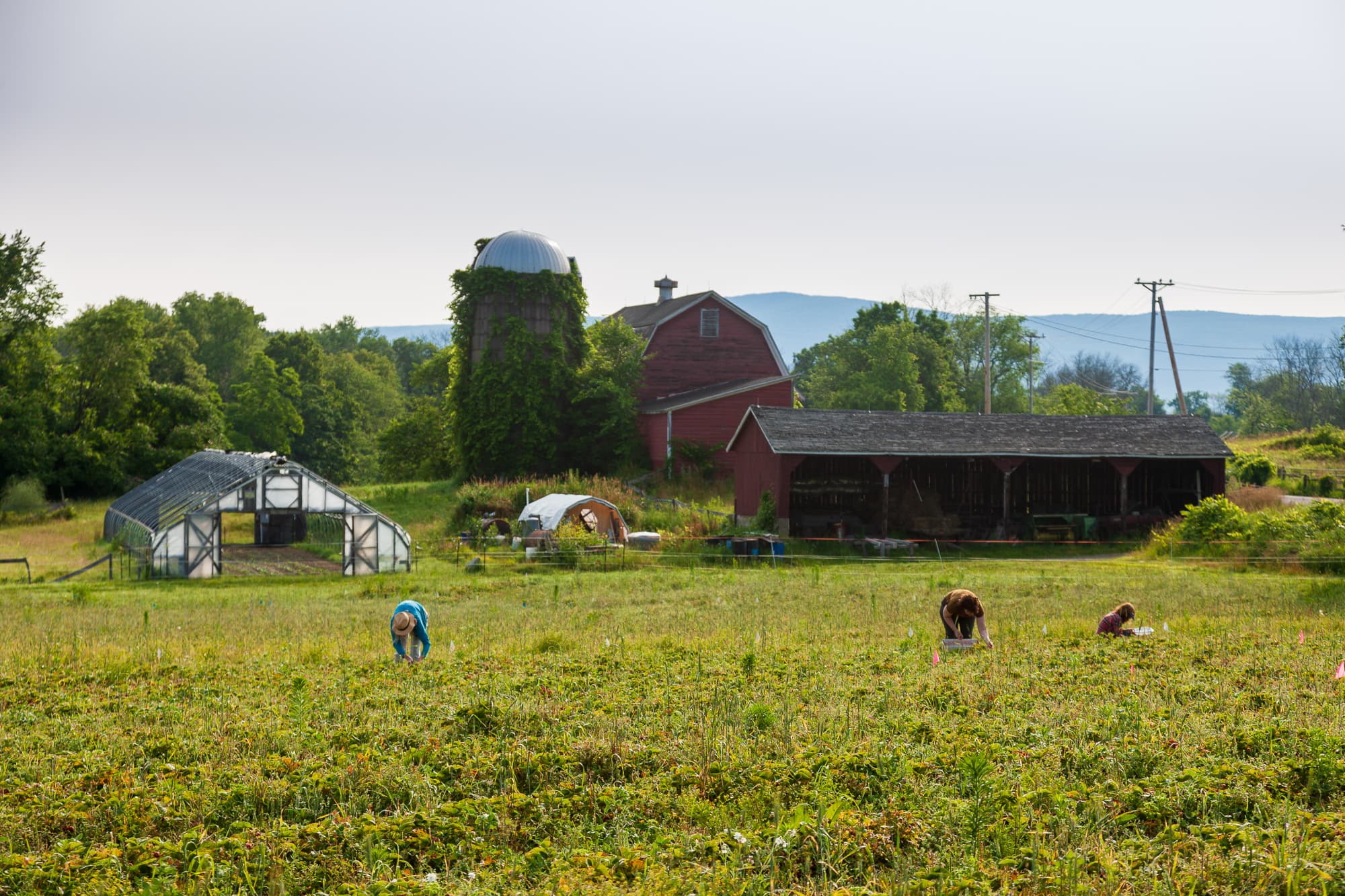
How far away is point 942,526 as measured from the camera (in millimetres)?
38500

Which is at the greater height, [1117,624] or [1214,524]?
[1214,524]

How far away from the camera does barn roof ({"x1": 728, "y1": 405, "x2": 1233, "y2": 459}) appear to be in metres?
34.7

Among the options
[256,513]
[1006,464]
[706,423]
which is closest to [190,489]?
[256,513]

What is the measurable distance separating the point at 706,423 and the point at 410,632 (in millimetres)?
35149

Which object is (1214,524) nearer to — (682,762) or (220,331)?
(682,762)

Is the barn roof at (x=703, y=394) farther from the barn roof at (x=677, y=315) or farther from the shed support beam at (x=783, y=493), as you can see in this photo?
the shed support beam at (x=783, y=493)

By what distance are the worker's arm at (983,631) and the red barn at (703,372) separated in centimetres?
3337

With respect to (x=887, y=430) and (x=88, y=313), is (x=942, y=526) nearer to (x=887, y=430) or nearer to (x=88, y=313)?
(x=887, y=430)

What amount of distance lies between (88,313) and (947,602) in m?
57.2

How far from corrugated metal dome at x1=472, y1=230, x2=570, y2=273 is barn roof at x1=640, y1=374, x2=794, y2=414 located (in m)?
7.64

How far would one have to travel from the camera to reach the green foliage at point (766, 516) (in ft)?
113

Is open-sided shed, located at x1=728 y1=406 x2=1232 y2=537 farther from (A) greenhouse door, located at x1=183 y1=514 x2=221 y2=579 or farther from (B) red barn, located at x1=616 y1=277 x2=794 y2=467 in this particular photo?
(A) greenhouse door, located at x1=183 y1=514 x2=221 y2=579

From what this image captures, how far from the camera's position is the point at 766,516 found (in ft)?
114

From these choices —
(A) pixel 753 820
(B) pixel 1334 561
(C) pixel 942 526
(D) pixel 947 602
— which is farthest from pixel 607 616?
(C) pixel 942 526
